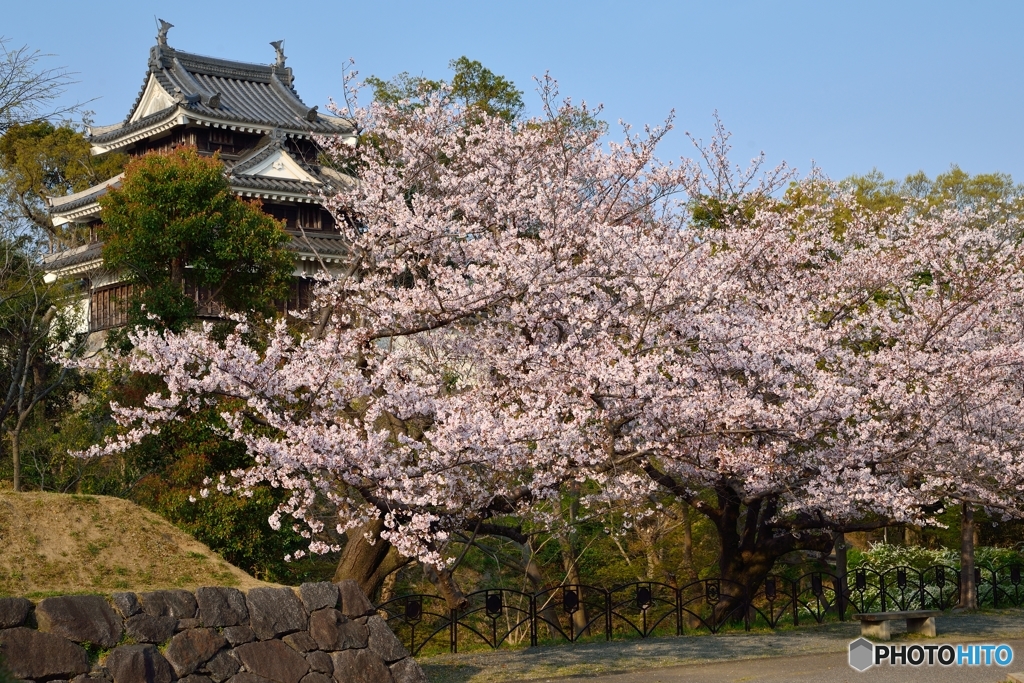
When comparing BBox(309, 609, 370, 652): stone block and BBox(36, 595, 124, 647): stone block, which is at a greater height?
BBox(36, 595, 124, 647): stone block

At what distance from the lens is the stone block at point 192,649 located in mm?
8969

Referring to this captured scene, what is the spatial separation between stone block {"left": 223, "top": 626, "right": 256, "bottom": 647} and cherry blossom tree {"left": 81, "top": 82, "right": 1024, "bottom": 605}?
1602mm

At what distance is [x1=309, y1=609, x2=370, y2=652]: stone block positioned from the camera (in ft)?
33.2

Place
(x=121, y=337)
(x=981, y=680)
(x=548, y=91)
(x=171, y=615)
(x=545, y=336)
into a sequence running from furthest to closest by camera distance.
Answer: (x=121, y=337) → (x=548, y=91) → (x=545, y=336) → (x=981, y=680) → (x=171, y=615)

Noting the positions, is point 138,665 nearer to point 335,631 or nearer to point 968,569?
point 335,631

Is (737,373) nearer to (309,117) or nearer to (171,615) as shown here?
(171,615)

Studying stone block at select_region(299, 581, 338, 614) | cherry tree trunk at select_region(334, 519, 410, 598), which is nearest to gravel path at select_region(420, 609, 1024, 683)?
cherry tree trunk at select_region(334, 519, 410, 598)

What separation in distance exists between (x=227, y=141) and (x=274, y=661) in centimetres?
2817

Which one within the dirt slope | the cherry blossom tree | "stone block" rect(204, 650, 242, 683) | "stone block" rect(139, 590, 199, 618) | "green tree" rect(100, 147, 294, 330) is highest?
"green tree" rect(100, 147, 294, 330)

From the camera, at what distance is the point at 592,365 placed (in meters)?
11.8

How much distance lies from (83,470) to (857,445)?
41.2ft

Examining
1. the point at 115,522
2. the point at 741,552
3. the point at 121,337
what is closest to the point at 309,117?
A: the point at 121,337

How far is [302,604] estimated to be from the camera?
10188 mm

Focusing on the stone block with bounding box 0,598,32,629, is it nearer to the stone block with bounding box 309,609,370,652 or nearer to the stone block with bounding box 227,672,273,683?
the stone block with bounding box 227,672,273,683
